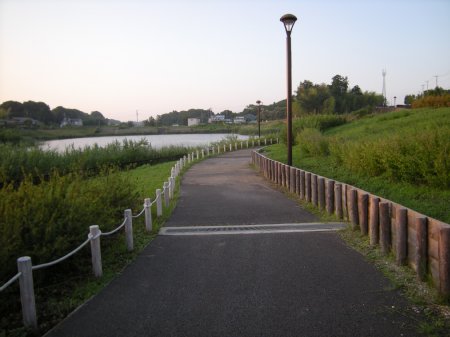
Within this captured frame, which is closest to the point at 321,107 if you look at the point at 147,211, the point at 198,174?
the point at 198,174

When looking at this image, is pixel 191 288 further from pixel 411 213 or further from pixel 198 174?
pixel 198 174

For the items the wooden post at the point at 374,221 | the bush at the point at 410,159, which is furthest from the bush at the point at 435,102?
the wooden post at the point at 374,221

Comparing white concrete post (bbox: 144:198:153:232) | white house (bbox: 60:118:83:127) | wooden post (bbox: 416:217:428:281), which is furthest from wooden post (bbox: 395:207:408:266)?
white house (bbox: 60:118:83:127)

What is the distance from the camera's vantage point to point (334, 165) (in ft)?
54.0

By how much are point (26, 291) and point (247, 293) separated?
2.63m

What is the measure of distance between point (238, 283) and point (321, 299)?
120cm

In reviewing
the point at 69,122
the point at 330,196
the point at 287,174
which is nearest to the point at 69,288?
the point at 330,196

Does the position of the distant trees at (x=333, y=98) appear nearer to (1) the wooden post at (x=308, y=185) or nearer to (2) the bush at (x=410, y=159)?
(2) the bush at (x=410, y=159)

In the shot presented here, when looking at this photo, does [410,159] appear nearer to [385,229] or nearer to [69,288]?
[385,229]

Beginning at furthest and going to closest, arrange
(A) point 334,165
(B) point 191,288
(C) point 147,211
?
(A) point 334,165, (C) point 147,211, (B) point 191,288

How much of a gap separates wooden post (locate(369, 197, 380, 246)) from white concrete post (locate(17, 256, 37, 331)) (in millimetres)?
5393

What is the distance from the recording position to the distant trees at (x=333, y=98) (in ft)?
237

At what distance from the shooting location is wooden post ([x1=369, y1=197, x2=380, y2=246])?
22.8ft

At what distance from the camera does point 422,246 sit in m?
5.36
